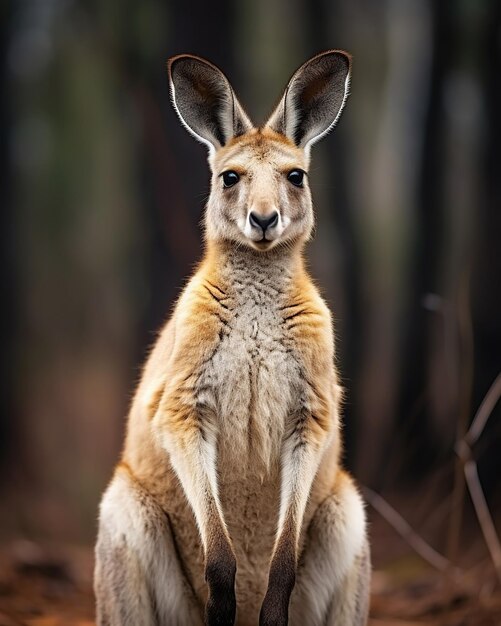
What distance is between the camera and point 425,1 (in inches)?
494

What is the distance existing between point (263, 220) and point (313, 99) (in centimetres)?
75

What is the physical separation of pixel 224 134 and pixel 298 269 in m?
0.68

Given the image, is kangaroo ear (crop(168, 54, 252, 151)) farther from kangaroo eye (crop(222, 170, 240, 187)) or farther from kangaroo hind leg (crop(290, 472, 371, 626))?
kangaroo hind leg (crop(290, 472, 371, 626))

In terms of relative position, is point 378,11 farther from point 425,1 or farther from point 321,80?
point 321,80

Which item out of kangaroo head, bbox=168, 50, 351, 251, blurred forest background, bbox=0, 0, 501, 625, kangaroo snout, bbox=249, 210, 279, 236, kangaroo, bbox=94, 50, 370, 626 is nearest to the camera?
kangaroo snout, bbox=249, 210, 279, 236

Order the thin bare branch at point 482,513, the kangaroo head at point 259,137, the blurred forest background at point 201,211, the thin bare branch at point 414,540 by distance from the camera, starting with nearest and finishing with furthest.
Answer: the kangaroo head at point 259,137 → the thin bare branch at point 482,513 → the thin bare branch at point 414,540 → the blurred forest background at point 201,211

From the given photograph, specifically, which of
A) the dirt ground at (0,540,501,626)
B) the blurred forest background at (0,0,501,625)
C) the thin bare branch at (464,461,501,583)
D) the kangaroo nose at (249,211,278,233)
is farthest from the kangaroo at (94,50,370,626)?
the blurred forest background at (0,0,501,625)

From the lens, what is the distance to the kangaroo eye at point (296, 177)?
4.18m

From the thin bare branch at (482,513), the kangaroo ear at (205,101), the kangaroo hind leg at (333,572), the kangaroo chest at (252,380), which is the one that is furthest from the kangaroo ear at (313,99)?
the thin bare branch at (482,513)

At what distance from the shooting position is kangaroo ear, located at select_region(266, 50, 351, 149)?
4.22 meters

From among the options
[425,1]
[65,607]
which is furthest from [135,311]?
[65,607]

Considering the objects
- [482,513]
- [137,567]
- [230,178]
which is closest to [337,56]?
[230,178]

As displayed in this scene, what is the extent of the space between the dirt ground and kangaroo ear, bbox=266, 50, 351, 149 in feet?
8.37

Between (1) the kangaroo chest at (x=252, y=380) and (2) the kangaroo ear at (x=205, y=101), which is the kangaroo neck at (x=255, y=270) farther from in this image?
(2) the kangaroo ear at (x=205, y=101)
